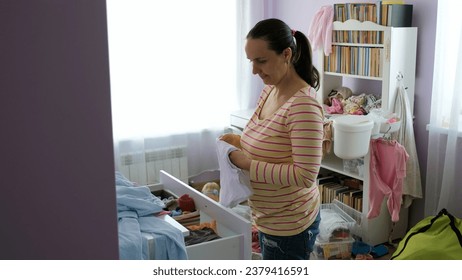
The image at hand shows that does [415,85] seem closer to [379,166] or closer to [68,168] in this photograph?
[379,166]

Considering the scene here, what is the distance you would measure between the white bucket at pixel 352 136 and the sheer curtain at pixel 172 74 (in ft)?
4.37

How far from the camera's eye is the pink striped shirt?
142cm

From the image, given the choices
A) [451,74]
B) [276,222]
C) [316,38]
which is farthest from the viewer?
[316,38]

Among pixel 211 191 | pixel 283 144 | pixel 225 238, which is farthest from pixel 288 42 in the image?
pixel 211 191

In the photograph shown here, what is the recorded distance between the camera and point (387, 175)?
3143mm

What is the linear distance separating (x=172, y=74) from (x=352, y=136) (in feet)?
4.99

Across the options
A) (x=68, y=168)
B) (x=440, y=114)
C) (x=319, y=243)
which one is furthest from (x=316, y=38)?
(x=68, y=168)

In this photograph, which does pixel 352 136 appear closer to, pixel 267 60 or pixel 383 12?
pixel 383 12

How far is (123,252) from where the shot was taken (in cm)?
162

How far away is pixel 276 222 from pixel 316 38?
222 centimetres

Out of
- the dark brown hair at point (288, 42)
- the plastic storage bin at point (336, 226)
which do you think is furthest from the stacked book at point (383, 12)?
the dark brown hair at point (288, 42)

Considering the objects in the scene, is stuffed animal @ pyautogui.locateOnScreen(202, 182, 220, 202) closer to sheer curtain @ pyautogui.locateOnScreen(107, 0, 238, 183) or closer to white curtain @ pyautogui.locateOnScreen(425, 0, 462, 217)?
sheer curtain @ pyautogui.locateOnScreen(107, 0, 238, 183)

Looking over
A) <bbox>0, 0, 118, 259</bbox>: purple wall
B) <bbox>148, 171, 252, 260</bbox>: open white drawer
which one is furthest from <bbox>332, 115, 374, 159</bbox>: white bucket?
<bbox>0, 0, 118, 259</bbox>: purple wall

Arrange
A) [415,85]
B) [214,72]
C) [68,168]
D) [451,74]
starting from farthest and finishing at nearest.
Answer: [214,72] < [415,85] < [451,74] < [68,168]
